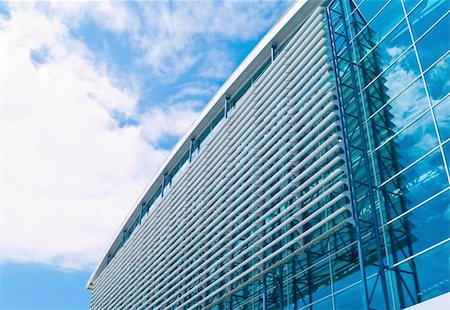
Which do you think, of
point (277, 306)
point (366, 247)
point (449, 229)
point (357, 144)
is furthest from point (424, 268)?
point (277, 306)

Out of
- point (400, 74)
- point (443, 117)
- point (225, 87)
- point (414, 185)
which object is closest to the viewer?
point (443, 117)

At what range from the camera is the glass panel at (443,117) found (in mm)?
9969

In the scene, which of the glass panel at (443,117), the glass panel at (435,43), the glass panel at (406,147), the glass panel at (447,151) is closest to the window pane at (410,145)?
the glass panel at (406,147)

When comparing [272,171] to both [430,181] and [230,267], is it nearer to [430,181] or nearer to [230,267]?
[230,267]

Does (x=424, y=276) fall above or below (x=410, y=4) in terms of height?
below

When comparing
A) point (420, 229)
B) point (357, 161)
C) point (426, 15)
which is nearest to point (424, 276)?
point (420, 229)

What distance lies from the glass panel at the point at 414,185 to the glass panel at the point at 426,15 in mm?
3253

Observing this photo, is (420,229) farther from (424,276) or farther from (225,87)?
(225,87)

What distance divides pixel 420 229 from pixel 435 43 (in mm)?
4277

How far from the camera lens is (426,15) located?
11.4 meters

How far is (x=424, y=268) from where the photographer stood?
9516 millimetres

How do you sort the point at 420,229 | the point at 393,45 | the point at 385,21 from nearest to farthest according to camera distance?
the point at 420,229
the point at 393,45
the point at 385,21

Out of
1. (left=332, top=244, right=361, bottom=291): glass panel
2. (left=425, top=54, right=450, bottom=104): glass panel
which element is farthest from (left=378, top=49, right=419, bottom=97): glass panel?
(left=332, top=244, right=361, bottom=291): glass panel

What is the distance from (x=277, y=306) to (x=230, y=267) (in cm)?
199
